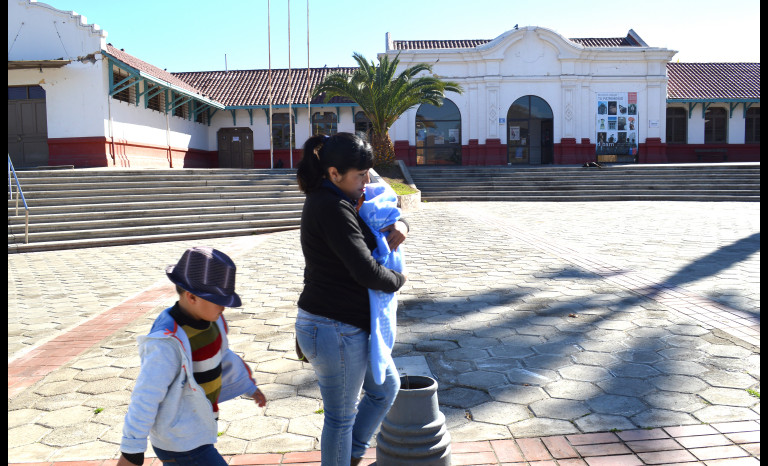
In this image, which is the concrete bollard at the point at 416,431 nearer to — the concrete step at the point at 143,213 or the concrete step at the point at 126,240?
the concrete step at the point at 126,240

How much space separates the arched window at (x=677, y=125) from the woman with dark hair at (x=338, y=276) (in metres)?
31.6

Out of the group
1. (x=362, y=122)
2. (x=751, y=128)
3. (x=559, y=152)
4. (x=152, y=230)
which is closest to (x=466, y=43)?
(x=362, y=122)

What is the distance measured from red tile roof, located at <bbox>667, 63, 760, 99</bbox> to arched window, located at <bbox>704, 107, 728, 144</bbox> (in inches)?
40.9

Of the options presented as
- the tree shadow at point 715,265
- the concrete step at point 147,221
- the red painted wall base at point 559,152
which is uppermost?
the red painted wall base at point 559,152

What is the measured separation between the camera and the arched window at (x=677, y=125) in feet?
99.3

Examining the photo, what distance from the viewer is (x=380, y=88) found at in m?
22.2

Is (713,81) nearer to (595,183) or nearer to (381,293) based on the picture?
(595,183)

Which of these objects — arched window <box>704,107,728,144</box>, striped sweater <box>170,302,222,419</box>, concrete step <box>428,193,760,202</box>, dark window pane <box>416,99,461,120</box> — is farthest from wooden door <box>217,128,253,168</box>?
striped sweater <box>170,302,222,419</box>

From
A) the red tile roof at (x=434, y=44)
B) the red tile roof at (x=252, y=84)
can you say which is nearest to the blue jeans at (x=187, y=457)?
the red tile roof at (x=252, y=84)

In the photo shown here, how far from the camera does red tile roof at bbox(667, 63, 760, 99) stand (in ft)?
97.6

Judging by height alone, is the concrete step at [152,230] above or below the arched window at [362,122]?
below

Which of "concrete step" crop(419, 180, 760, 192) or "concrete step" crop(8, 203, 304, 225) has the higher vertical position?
"concrete step" crop(419, 180, 760, 192)

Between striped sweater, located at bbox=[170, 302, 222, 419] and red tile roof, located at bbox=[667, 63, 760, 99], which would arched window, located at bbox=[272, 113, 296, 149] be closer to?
red tile roof, located at bbox=[667, 63, 760, 99]

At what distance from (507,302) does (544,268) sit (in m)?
2.14
